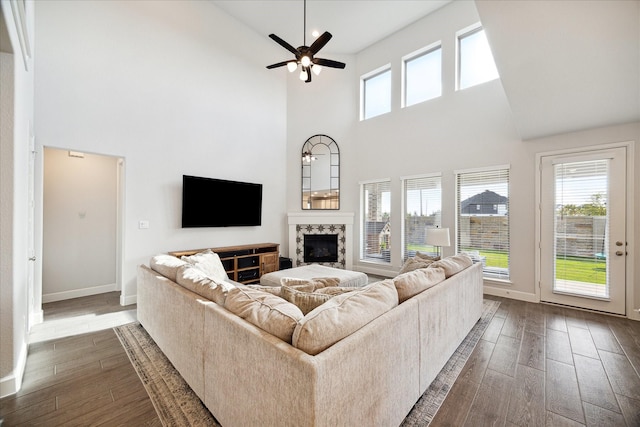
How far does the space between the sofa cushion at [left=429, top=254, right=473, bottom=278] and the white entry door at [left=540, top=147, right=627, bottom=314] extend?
1965 millimetres

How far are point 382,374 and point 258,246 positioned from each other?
4.11 m

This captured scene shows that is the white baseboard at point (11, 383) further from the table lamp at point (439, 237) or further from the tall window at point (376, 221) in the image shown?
the tall window at point (376, 221)

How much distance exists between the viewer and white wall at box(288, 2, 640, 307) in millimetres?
4082

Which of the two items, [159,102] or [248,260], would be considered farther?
[248,260]

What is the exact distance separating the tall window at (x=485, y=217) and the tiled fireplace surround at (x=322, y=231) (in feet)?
7.19

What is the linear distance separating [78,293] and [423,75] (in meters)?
7.14

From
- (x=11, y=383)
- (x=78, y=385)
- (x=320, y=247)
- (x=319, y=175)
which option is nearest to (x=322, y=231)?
(x=320, y=247)

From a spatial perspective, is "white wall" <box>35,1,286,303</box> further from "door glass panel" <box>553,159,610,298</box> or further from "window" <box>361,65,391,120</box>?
"door glass panel" <box>553,159,610,298</box>

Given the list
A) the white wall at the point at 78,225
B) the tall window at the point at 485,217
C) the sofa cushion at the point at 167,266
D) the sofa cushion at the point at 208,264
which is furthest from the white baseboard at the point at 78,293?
the tall window at the point at 485,217

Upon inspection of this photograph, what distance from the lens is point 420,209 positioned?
5.22m

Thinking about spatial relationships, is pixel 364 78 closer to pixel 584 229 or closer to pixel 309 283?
pixel 584 229

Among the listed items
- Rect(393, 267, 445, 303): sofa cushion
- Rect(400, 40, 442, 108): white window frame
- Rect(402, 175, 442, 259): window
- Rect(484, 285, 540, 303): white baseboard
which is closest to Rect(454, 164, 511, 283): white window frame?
Rect(484, 285, 540, 303): white baseboard

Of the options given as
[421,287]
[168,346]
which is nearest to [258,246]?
[168,346]

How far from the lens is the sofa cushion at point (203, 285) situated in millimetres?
1725
